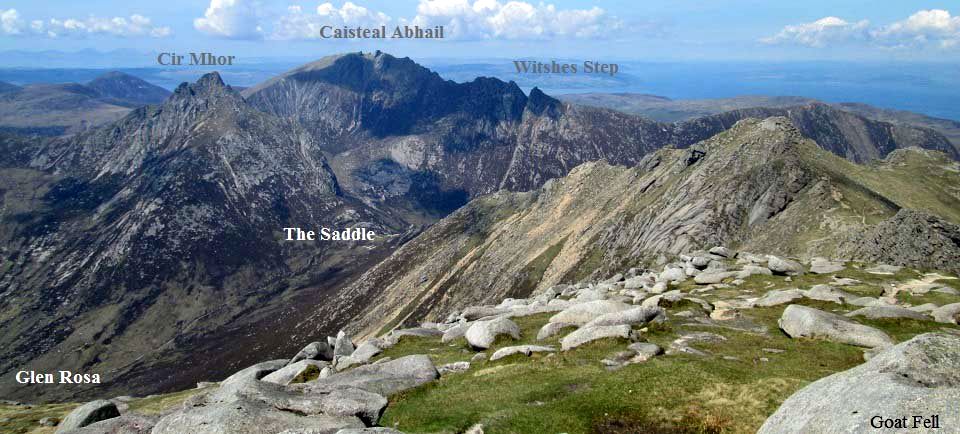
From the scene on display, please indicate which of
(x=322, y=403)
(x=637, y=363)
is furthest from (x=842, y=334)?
(x=322, y=403)

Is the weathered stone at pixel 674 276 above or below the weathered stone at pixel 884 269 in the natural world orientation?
below

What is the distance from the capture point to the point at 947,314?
146 ft

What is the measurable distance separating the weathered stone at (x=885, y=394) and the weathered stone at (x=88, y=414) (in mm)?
42749

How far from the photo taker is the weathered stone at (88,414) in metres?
37.7

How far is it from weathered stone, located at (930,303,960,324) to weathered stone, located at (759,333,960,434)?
81.5 feet

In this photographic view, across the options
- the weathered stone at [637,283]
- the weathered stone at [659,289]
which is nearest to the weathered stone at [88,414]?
the weathered stone at [659,289]

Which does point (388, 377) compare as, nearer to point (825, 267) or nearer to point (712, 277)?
point (712, 277)

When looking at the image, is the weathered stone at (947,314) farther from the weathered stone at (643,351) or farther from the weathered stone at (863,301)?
the weathered stone at (643,351)

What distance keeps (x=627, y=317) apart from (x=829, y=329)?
1435 cm

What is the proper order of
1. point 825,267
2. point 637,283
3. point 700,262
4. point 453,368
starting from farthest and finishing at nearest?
point 700,262 → point 825,267 → point 637,283 → point 453,368

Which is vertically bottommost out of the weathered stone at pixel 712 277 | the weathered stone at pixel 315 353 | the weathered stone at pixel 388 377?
the weathered stone at pixel 315 353

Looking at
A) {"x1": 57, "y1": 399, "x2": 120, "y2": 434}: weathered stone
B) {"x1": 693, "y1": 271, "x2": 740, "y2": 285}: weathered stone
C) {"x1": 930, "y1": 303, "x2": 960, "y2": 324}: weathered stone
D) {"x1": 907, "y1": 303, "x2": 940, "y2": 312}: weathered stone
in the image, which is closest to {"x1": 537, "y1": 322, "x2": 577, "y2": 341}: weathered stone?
{"x1": 930, "y1": 303, "x2": 960, "y2": 324}: weathered stone

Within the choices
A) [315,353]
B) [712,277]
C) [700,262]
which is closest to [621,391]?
[315,353]

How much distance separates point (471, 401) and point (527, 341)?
51.0ft
